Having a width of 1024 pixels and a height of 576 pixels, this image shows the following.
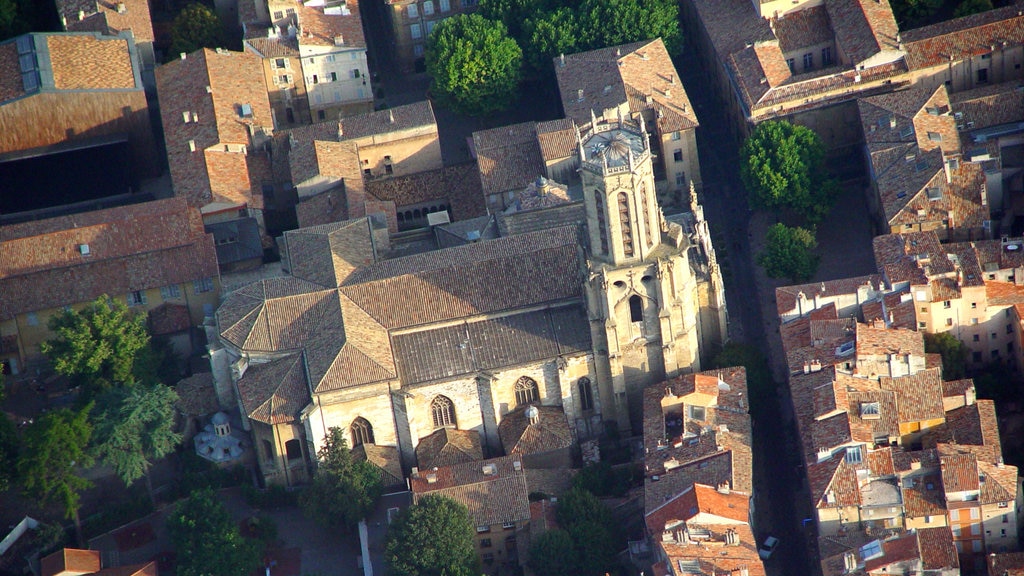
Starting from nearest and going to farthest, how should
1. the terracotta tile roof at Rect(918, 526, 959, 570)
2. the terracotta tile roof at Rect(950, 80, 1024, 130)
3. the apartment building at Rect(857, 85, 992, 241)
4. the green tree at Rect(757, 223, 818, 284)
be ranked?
the terracotta tile roof at Rect(918, 526, 959, 570), the apartment building at Rect(857, 85, 992, 241), the green tree at Rect(757, 223, 818, 284), the terracotta tile roof at Rect(950, 80, 1024, 130)

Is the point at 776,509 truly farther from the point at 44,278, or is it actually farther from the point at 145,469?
the point at 44,278

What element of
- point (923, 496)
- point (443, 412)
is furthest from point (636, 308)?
point (923, 496)

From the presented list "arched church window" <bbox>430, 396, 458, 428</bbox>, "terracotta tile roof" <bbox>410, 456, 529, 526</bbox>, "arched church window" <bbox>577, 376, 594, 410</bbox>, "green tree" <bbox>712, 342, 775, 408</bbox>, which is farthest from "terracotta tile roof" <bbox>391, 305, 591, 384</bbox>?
"green tree" <bbox>712, 342, 775, 408</bbox>

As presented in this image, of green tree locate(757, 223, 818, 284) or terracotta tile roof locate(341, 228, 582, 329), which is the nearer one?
terracotta tile roof locate(341, 228, 582, 329)

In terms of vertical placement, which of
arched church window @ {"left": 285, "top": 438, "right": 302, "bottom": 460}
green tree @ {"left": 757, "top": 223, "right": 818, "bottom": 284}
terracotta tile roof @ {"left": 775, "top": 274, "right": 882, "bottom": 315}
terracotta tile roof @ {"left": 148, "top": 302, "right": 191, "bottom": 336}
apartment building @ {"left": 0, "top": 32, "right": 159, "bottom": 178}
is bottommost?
arched church window @ {"left": 285, "top": 438, "right": 302, "bottom": 460}

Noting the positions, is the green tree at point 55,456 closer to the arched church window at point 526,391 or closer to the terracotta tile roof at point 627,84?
the arched church window at point 526,391

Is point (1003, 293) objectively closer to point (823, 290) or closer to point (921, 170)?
point (823, 290)

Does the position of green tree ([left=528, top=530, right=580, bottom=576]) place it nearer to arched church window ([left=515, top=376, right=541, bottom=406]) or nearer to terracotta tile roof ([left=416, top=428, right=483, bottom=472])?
terracotta tile roof ([left=416, top=428, right=483, bottom=472])

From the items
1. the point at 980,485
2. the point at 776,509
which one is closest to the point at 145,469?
the point at 776,509
